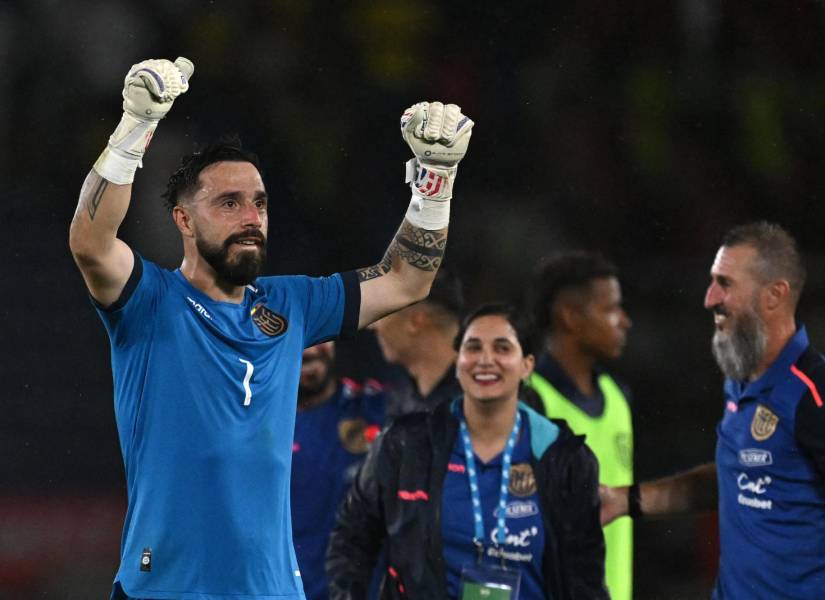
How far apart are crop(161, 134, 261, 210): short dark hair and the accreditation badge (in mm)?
1142

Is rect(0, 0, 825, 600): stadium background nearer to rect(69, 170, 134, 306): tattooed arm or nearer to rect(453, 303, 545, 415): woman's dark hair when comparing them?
rect(453, 303, 545, 415): woman's dark hair

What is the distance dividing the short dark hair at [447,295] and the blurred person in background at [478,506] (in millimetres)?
1129

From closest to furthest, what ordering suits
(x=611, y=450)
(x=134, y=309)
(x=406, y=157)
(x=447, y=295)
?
(x=134, y=309) → (x=611, y=450) → (x=447, y=295) → (x=406, y=157)

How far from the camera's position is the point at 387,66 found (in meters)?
6.89

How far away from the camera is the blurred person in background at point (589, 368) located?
161 inches

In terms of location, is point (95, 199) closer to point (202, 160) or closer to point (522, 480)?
point (202, 160)

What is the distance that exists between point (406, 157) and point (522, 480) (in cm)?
356

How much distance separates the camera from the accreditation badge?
2975 millimetres

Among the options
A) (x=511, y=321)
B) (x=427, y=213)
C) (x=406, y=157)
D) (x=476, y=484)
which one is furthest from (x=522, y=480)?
(x=406, y=157)

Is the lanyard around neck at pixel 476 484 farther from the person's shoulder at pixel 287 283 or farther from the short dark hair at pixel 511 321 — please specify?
the person's shoulder at pixel 287 283

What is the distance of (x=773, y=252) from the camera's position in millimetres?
3650

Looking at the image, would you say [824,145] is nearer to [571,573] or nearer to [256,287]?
[571,573]

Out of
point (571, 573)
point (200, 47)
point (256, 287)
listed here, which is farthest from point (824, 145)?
point (256, 287)

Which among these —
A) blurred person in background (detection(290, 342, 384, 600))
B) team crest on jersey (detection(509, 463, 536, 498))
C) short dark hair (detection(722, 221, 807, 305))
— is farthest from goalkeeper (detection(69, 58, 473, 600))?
blurred person in background (detection(290, 342, 384, 600))
